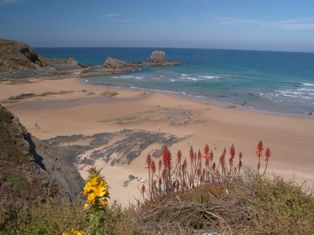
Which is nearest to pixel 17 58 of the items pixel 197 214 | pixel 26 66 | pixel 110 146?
pixel 26 66

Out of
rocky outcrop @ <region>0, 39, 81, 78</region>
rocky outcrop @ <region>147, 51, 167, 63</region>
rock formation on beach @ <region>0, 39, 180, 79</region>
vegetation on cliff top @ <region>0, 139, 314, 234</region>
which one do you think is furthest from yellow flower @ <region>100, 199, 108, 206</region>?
rocky outcrop @ <region>147, 51, 167, 63</region>

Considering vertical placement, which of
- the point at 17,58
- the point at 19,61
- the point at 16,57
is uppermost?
the point at 16,57

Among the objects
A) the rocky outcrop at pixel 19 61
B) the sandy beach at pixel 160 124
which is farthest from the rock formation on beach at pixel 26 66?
the sandy beach at pixel 160 124

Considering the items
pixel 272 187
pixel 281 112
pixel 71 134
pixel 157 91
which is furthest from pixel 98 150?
pixel 157 91

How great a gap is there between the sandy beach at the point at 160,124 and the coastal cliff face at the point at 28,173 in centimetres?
236

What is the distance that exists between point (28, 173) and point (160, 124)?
12797 millimetres

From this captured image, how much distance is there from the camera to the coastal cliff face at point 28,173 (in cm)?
470

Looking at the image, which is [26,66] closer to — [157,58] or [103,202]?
[157,58]

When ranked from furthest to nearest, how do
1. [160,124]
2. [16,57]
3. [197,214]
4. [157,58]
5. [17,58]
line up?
[157,58] → [16,57] → [17,58] → [160,124] → [197,214]

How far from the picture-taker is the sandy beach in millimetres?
11602

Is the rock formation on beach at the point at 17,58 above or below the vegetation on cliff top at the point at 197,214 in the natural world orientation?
below

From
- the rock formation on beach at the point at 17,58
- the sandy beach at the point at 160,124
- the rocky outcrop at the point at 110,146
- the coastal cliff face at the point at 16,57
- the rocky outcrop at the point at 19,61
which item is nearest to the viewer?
the sandy beach at the point at 160,124

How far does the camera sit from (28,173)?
505 centimetres

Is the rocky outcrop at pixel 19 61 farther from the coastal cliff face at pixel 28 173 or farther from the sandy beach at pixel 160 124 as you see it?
the coastal cliff face at pixel 28 173
